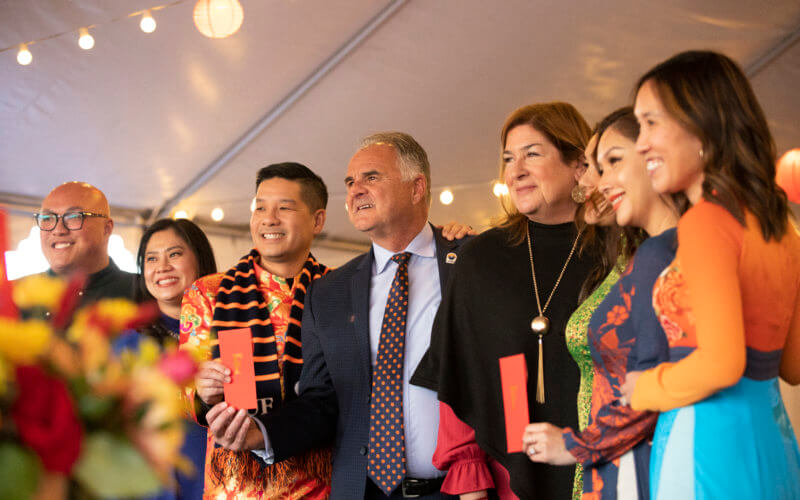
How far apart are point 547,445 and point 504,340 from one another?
461 mm

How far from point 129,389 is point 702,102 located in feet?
4.05

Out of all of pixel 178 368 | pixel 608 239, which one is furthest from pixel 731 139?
pixel 178 368

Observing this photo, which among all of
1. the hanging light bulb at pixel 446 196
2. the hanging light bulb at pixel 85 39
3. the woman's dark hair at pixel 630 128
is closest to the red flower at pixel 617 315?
the woman's dark hair at pixel 630 128

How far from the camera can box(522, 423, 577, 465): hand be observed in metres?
1.77

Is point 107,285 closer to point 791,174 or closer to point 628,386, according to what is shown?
point 628,386

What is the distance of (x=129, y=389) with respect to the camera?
80cm

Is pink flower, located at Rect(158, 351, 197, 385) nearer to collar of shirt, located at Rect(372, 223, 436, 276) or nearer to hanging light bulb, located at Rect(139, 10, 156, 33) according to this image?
collar of shirt, located at Rect(372, 223, 436, 276)

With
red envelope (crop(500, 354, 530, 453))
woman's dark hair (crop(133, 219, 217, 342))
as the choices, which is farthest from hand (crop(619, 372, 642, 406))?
woman's dark hair (crop(133, 219, 217, 342))

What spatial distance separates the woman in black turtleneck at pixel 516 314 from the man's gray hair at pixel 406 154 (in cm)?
64

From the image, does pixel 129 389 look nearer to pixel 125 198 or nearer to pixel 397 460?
pixel 397 460

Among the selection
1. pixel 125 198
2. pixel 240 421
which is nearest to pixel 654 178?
pixel 240 421

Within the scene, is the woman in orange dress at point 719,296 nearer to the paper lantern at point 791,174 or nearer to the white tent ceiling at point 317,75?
the white tent ceiling at point 317,75

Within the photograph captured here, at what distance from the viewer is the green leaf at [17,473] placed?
70cm

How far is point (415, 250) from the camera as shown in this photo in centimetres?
272
